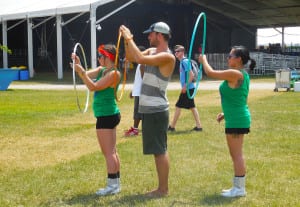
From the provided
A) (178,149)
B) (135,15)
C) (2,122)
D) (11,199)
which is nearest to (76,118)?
(2,122)

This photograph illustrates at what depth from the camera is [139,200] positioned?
562 centimetres

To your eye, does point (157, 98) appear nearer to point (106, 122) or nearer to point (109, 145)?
point (106, 122)

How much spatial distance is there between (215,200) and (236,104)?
1112mm

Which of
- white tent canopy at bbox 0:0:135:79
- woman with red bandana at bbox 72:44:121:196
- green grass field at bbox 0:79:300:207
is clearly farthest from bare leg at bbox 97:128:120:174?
white tent canopy at bbox 0:0:135:79

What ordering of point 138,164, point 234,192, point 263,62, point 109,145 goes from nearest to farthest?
point 234,192
point 109,145
point 138,164
point 263,62

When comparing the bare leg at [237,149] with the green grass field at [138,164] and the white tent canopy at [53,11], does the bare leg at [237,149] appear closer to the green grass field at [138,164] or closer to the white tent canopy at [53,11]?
the green grass field at [138,164]

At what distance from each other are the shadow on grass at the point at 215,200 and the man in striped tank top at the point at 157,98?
1.62 feet

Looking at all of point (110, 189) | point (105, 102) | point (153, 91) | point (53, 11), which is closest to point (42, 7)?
point (53, 11)

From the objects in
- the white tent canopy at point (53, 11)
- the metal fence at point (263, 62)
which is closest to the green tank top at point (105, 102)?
the white tent canopy at point (53, 11)

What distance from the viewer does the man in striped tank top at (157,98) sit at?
548cm

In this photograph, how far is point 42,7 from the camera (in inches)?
1206

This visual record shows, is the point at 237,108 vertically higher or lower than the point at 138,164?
higher

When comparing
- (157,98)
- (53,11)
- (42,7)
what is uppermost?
(42,7)

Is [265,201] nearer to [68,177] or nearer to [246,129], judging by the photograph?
[246,129]
